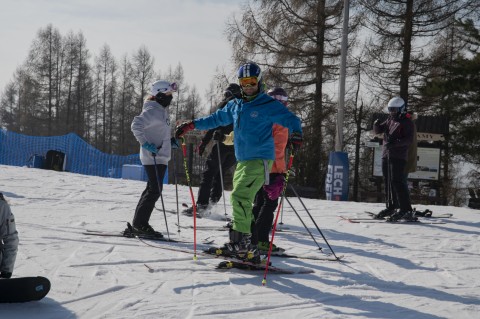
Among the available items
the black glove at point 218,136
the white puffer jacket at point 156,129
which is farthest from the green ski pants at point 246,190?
the black glove at point 218,136

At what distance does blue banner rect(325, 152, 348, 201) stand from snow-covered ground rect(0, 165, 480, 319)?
6.18 metres

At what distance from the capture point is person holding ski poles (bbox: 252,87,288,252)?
16.0ft

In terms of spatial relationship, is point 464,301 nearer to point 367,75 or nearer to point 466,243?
point 466,243

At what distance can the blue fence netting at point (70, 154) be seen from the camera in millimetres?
21406

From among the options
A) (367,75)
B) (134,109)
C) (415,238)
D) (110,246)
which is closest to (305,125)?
(367,75)

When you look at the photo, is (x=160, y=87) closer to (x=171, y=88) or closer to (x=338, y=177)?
(x=171, y=88)

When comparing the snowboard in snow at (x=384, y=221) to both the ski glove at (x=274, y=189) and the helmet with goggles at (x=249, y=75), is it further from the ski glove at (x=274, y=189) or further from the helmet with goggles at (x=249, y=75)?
the helmet with goggles at (x=249, y=75)

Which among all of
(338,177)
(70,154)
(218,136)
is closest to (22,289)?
(218,136)

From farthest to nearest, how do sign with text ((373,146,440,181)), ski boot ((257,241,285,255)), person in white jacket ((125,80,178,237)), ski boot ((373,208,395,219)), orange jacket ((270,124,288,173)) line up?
1. sign with text ((373,146,440,181))
2. ski boot ((373,208,395,219))
3. person in white jacket ((125,80,178,237))
4. orange jacket ((270,124,288,173))
5. ski boot ((257,241,285,255))

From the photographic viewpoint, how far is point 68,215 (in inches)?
295

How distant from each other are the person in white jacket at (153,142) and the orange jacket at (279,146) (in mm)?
1201

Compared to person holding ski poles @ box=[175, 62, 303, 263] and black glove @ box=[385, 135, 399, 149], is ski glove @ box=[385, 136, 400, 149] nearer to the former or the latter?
black glove @ box=[385, 135, 399, 149]

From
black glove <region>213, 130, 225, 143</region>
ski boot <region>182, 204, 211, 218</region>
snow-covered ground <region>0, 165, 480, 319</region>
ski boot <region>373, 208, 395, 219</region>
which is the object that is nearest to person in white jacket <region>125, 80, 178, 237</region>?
snow-covered ground <region>0, 165, 480, 319</region>

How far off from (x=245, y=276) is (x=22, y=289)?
1752 mm
